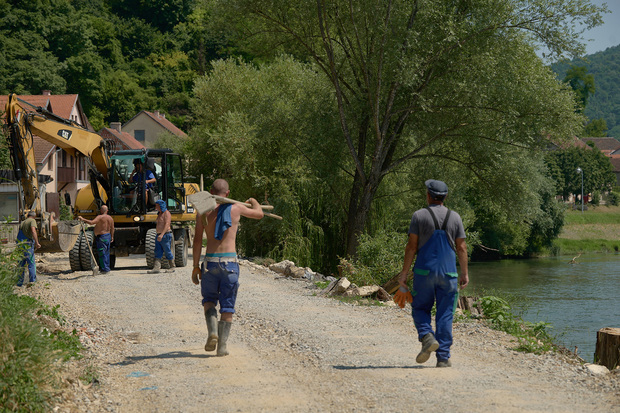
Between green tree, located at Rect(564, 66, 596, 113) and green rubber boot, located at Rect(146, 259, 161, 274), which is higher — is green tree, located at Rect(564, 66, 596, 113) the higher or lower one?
the higher one

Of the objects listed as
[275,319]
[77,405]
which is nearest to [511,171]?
[275,319]

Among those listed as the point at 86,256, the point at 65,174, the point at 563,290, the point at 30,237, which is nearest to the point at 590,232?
the point at 563,290

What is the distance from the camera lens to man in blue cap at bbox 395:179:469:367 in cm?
729

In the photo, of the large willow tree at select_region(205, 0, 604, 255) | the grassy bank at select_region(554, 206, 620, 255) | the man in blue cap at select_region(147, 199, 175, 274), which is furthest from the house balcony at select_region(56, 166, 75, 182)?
the grassy bank at select_region(554, 206, 620, 255)

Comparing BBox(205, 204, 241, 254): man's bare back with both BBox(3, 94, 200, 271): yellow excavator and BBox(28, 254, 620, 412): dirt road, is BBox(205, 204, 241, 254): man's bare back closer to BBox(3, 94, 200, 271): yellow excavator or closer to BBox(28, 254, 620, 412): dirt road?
BBox(28, 254, 620, 412): dirt road

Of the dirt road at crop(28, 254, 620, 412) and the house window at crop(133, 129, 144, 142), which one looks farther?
the house window at crop(133, 129, 144, 142)

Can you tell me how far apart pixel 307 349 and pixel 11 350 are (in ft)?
11.6

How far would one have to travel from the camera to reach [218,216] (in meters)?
8.02

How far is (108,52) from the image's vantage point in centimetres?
8819

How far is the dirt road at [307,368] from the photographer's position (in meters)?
6.05

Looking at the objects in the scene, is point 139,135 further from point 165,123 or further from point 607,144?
point 607,144

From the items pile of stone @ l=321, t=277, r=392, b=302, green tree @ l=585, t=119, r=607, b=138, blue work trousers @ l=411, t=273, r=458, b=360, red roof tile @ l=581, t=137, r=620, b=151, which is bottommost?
pile of stone @ l=321, t=277, r=392, b=302

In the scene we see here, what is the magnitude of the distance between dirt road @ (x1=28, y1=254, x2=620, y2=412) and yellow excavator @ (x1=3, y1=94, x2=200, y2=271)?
5178 mm

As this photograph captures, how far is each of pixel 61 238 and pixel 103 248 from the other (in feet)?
5.17
